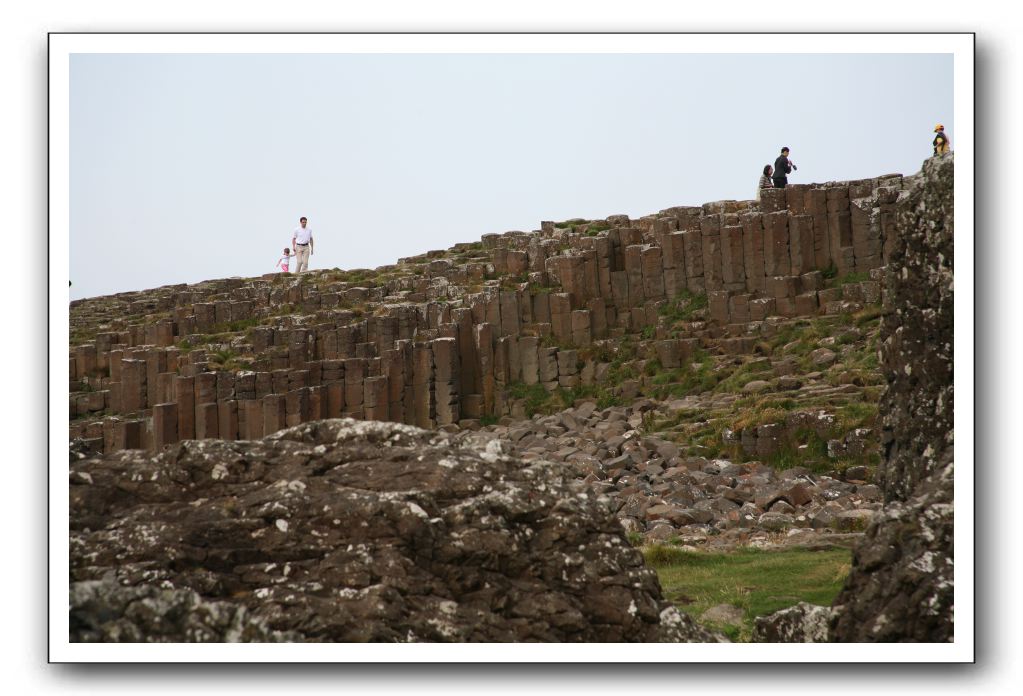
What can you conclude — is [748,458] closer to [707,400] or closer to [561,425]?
[707,400]

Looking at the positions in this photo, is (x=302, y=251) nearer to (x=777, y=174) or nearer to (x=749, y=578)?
(x=777, y=174)

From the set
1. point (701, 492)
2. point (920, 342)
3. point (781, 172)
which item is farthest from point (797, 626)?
point (781, 172)

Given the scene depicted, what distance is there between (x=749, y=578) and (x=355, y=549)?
18.4ft

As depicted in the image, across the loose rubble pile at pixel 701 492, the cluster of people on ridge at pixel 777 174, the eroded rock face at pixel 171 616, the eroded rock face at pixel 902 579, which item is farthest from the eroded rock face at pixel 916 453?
the cluster of people on ridge at pixel 777 174

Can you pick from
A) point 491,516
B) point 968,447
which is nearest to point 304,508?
point 491,516

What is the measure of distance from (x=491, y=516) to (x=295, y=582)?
4.14ft

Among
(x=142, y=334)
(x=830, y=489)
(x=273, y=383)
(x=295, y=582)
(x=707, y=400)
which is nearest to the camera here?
(x=295, y=582)

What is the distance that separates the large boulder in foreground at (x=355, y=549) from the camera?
813cm

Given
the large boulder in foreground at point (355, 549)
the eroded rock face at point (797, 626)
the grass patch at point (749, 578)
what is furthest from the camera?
the grass patch at point (749, 578)

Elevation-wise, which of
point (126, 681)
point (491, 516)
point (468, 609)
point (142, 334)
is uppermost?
point (142, 334)

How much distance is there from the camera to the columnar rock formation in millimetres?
28547

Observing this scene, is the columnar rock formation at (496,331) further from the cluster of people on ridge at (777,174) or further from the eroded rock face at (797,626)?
the eroded rock face at (797,626)

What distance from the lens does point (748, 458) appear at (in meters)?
21.6

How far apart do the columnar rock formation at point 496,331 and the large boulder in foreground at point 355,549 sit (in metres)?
19.4
